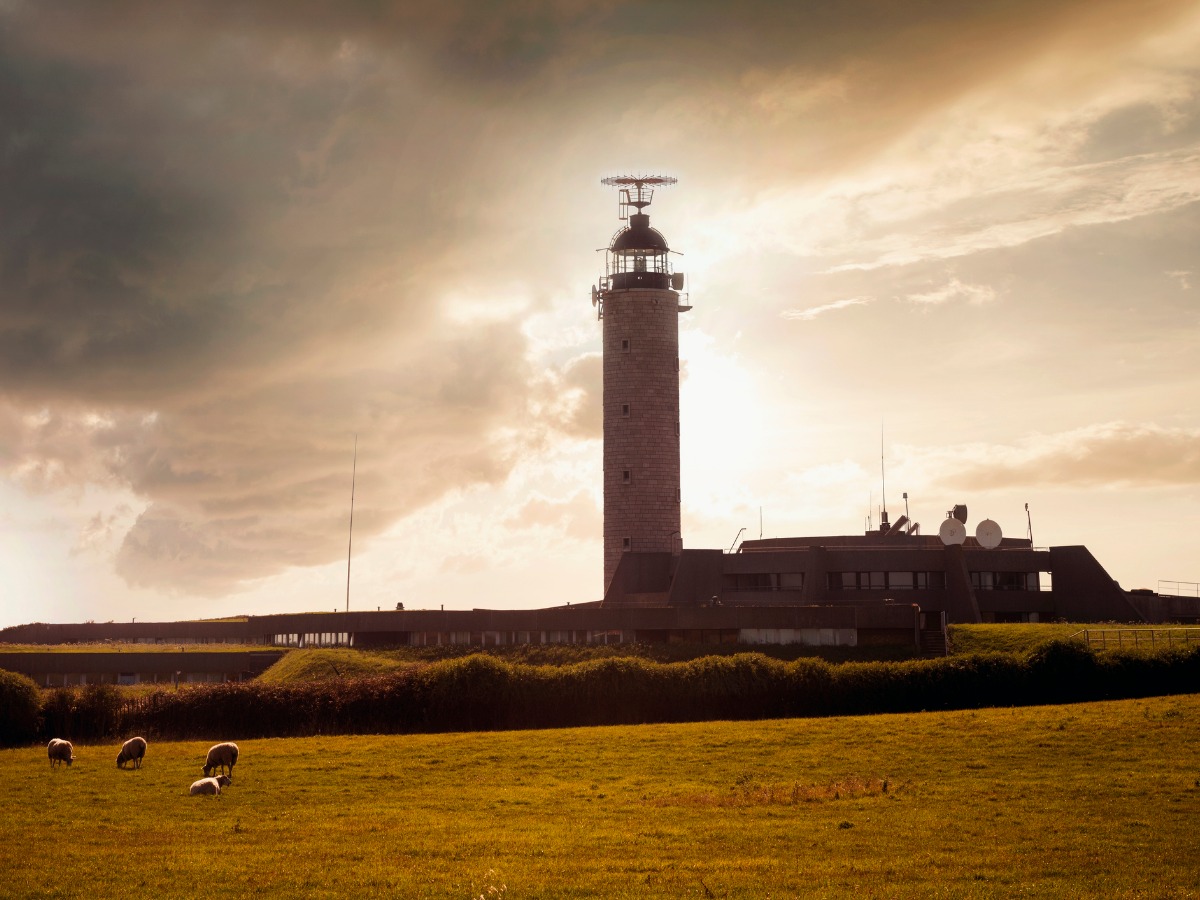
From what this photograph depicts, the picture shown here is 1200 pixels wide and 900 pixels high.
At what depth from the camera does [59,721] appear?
5388 centimetres

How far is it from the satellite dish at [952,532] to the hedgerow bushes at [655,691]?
973 inches

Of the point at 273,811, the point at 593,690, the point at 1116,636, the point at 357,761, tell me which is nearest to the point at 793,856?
the point at 273,811

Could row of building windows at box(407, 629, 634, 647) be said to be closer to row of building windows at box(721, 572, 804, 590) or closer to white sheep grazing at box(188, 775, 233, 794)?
row of building windows at box(721, 572, 804, 590)

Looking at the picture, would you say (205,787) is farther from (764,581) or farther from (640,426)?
(640,426)

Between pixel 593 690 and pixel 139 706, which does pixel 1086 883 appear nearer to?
pixel 593 690

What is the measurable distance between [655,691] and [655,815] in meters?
28.8

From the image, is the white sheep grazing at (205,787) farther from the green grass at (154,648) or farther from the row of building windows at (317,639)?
the green grass at (154,648)

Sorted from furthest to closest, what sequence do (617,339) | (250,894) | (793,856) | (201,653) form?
1. (617,339)
2. (201,653)
3. (793,856)
4. (250,894)

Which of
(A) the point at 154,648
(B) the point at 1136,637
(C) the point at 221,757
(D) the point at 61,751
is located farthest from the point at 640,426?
(C) the point at 221,757

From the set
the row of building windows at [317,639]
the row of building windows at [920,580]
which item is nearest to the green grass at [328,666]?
the row of building windows at [317,639]

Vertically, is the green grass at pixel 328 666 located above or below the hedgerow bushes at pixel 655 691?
above

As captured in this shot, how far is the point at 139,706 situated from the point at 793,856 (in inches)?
1515

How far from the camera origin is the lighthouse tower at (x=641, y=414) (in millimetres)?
95562

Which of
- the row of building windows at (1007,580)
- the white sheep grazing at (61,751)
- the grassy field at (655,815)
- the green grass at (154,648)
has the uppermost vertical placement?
the row of building windows at (1007,580)
